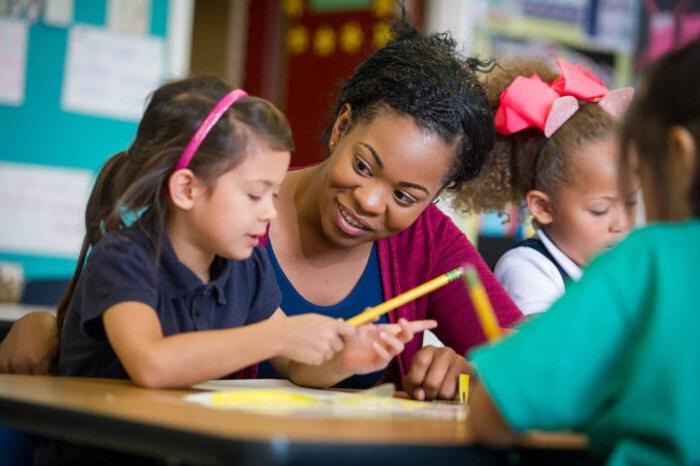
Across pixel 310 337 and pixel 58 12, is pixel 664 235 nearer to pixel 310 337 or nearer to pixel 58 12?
pixel 310 337

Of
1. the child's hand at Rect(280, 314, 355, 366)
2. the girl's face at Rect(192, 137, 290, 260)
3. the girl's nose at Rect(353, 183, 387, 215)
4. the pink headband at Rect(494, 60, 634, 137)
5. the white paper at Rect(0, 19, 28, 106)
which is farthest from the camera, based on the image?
the white paper at Rect(0, 19, 28, 106)

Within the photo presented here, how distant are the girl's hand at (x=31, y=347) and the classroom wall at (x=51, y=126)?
2196 millimetres

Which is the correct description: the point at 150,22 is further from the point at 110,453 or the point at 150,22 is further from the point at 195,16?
the point at 110,453

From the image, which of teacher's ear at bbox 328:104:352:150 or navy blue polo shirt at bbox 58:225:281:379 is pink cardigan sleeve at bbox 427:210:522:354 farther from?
navy blue polo shirt at bbox 58:225:281:379

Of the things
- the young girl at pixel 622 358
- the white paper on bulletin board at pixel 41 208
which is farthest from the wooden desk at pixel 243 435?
the white paper on bulletin board at pixel 41 208

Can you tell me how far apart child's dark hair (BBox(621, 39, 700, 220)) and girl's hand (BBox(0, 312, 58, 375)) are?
2.87ft

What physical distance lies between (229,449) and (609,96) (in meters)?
1.49

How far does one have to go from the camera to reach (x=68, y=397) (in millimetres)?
1163

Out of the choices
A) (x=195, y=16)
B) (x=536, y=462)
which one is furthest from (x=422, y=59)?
(x=195, y=16)

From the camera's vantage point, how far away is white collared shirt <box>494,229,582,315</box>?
6.77 feet

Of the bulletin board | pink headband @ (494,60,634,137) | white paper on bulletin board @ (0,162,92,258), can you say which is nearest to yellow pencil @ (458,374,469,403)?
pink headband @ (494,60,634,137)

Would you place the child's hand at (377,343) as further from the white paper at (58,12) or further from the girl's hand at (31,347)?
the white paper at (58,12)

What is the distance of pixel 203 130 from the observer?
1.54 m

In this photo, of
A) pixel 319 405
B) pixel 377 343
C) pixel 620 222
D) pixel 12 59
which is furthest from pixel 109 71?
pixel 319 405
